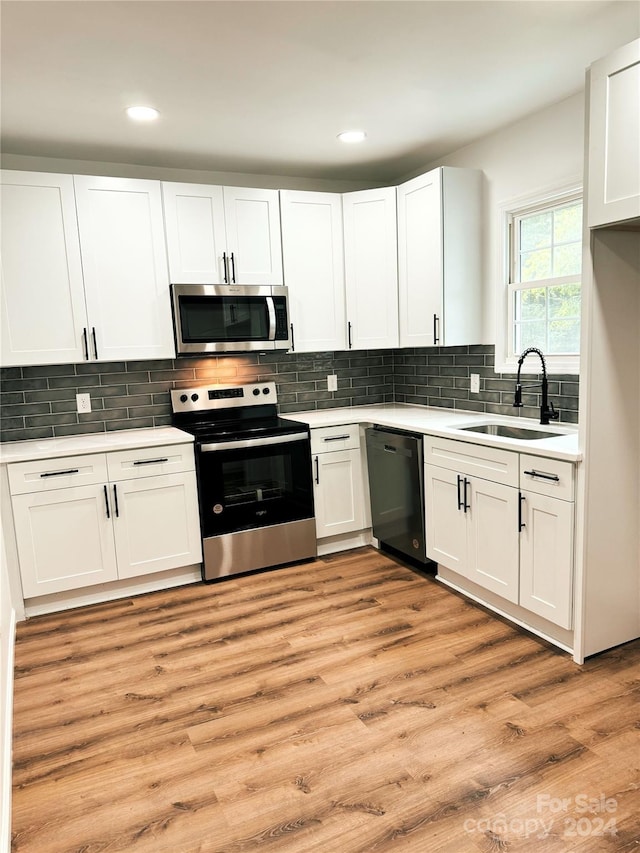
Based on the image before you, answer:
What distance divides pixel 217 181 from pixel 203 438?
176cm

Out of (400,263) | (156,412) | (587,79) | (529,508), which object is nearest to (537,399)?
(529,508)

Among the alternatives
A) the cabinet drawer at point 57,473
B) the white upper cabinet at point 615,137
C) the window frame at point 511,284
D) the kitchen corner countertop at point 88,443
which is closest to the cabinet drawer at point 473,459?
the window frame at point 511,284

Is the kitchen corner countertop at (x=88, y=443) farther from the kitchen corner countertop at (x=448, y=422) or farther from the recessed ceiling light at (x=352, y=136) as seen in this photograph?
the recessed ceiling light at (x=352, y=136)

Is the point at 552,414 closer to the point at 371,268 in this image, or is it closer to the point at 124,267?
the point at 371,268

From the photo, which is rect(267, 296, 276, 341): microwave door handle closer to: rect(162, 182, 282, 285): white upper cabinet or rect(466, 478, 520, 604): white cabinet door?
rect(162, 182, 282, 285): white upper cabinet

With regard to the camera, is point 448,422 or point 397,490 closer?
point 448,422

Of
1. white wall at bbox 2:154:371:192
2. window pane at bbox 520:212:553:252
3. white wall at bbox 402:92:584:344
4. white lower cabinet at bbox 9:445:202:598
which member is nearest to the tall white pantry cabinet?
white wall at bbox 402:92:584:344

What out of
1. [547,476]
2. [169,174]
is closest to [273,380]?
[169,174]

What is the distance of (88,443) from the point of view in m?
3.24

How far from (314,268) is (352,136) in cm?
86

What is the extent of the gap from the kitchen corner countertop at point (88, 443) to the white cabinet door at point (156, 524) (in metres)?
0.21

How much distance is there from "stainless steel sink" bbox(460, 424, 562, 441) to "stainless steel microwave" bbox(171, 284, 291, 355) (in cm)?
135

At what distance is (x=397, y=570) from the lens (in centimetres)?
353

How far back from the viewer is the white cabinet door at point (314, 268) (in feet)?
12.2
